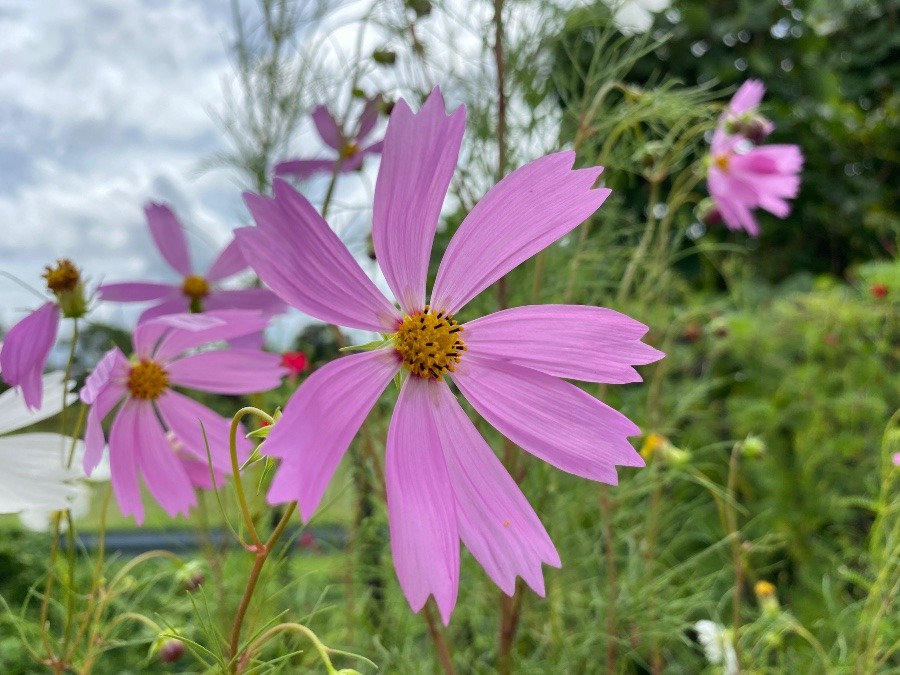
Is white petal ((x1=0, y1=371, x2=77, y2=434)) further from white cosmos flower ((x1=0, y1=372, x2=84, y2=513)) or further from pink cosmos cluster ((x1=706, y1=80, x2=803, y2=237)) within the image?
pink cosmos cluster ((x1=706, y1=80, x2=803, y2=237))

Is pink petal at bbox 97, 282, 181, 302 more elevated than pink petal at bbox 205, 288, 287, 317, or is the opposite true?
pink petal at bbox 97, 282, 181, 302

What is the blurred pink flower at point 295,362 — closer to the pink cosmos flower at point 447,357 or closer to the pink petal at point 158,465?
the pink petal at point 158,465

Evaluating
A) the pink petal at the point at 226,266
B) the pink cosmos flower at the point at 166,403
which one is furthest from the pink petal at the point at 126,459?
the pink petal at the point at 226,266

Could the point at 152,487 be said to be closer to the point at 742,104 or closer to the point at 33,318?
the point at 33,318

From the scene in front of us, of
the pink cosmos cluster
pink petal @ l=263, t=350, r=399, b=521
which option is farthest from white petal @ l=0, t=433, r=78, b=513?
the pink cosmos cluster

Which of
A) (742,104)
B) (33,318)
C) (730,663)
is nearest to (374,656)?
(730,663)
